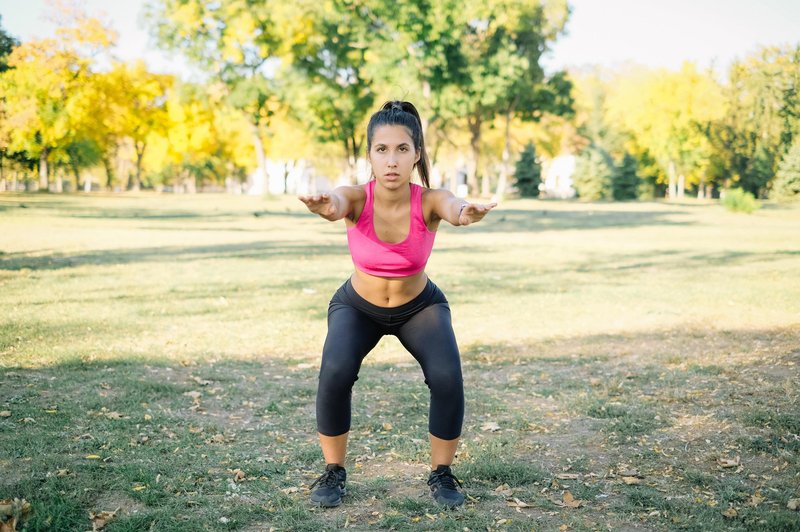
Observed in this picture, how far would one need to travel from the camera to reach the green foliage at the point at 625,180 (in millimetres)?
60156

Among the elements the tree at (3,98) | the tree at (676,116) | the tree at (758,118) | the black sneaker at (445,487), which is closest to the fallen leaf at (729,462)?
the black sneaker at (445,487)

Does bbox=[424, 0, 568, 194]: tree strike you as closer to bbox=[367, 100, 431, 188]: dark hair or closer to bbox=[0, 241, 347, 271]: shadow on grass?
bbox=[0, 241, 347, 271]: shadow on grass

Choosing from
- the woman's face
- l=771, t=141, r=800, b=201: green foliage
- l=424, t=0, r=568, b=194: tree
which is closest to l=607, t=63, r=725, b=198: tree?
l=771, t=141, r=800, b=201: green foliage

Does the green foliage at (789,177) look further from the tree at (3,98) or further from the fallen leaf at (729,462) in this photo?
the fallen leaf at (729,462)

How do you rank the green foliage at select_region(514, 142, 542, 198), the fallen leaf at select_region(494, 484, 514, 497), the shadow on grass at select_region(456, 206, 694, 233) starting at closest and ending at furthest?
the fallen leaf at select_region(494, 484, 514, 497), the shadow on grass at select_region(456, 206, 694, 233), the green foliage at select_region(514, 142, 542, 198)

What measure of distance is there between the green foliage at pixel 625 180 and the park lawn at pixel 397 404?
159 ft

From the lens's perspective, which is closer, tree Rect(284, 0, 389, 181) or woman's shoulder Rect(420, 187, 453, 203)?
woman's shoulder Rect(420, 187, 453, 203)

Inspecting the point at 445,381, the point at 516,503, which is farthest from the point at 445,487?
the point at 445,381

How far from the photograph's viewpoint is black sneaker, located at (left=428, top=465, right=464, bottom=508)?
12.8ft

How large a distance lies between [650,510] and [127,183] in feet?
336

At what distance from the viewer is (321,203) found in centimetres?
370

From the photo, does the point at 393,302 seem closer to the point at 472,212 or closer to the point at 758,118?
the point at 472,212

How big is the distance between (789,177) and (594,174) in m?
14.5

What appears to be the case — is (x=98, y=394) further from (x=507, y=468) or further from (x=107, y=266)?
(x=107, y=266)
